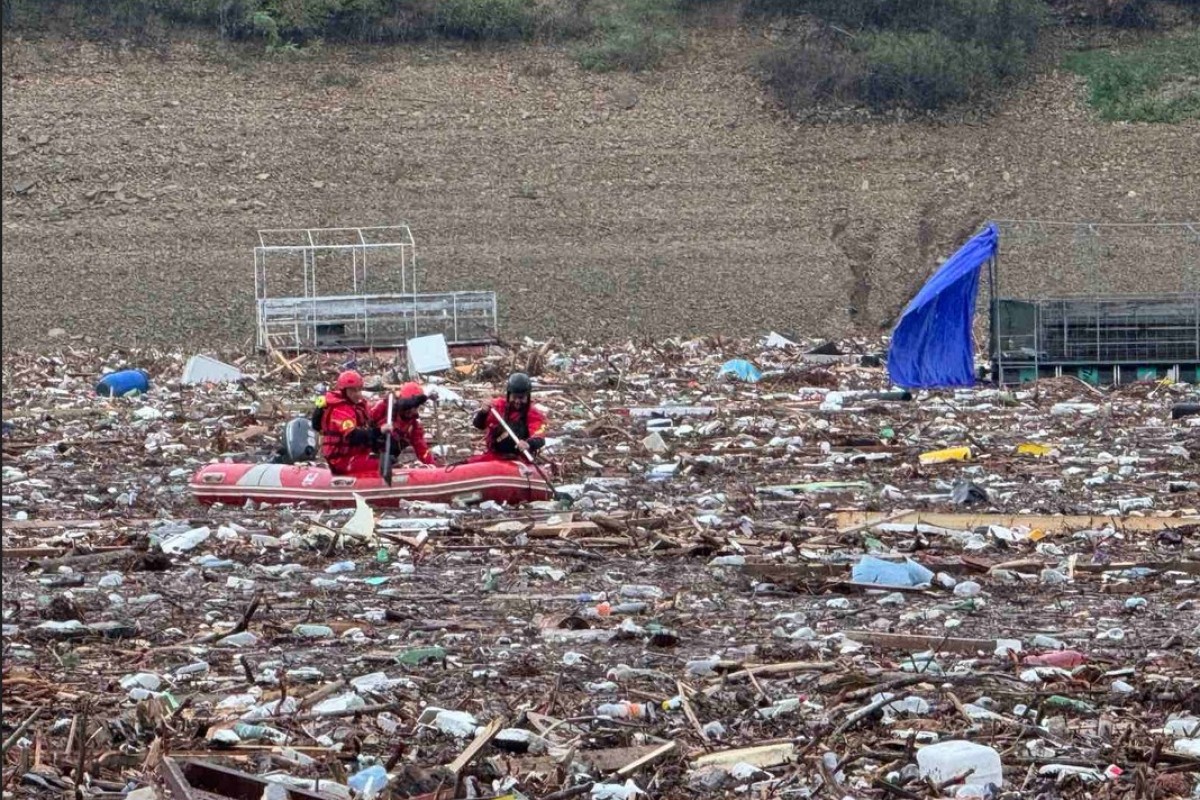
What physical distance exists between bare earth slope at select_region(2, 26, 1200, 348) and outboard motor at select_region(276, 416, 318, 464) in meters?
16.2

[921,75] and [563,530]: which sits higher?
[921,75]

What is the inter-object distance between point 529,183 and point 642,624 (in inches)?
1075

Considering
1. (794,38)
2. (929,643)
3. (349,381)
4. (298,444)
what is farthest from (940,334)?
(794,38)

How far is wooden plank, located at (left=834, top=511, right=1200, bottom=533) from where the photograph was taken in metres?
10.3

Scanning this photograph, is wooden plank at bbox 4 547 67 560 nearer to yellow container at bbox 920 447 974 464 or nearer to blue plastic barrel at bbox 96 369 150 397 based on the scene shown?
yellow container at bbox 920 447 974 464

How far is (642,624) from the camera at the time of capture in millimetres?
7727

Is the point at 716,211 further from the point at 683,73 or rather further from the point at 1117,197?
the point at 1117,197

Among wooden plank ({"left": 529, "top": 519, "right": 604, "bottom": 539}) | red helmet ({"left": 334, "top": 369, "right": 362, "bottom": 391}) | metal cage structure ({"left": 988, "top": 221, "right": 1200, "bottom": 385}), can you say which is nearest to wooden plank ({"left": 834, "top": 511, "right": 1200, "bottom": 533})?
wooden plank ({"left": 529, "top": 519, "right": 604, "bottom": 539})

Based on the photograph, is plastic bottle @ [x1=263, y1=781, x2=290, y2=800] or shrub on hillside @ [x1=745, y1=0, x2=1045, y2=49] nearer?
plastic bottle @ [x1=263, y1=781, x2=290, y2=800]

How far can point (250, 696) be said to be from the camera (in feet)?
20.7

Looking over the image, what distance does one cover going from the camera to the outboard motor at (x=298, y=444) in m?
13.4

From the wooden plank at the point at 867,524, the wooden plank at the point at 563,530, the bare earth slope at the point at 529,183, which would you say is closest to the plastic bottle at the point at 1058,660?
the wooden plank at the point at 867,524

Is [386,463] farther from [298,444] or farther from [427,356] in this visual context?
[427,356]

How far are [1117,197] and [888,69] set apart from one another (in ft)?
17.8
